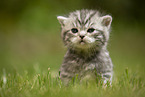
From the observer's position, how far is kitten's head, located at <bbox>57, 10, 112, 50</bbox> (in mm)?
2902

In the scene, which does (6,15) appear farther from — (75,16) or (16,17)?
(75,16)

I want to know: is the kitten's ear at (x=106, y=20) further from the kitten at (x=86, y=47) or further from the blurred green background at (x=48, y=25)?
the blurred green background at (x=48, y=25)

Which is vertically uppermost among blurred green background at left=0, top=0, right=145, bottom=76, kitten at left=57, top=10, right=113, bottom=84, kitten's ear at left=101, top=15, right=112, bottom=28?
blurred green background at left=0, top=0, right=145, bottom=76

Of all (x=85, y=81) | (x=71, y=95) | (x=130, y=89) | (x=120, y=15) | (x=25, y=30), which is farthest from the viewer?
(x=25, y=30)

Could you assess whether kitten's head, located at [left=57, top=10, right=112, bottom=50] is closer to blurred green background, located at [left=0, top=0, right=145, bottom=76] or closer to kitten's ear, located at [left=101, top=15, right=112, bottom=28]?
kitten's ear, located at [left=101, top=15, right=112, bottom=28]

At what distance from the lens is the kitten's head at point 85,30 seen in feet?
9.52

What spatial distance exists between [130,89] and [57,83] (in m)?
1.00

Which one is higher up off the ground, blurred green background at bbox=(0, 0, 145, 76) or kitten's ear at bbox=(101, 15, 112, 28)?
blurred green background at bbox=(0, 0, 145, 76)

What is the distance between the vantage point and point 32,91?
2.43m

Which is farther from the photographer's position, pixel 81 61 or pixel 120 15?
pixel 120 15

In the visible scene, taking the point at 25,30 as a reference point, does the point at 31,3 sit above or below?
above

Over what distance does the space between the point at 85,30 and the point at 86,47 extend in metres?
0.24

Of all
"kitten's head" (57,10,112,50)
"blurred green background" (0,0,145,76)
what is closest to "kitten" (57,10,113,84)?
"kitten's head" (57,10,112,50)

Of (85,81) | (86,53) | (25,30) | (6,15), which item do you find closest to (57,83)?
(85,81)
